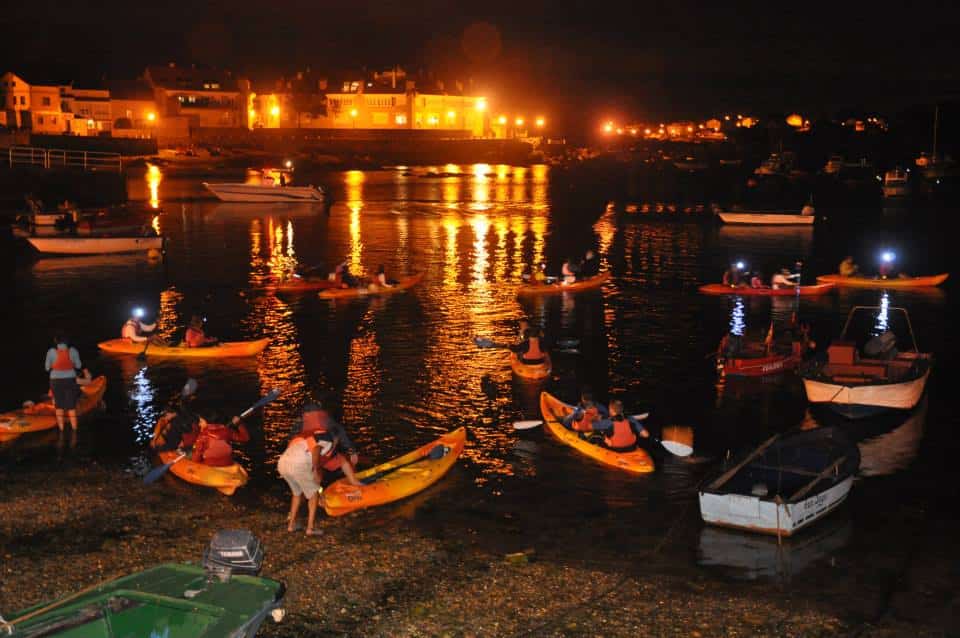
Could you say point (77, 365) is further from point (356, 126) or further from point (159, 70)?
point (356, 126)

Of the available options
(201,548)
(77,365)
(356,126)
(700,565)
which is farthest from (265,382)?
(356,126)

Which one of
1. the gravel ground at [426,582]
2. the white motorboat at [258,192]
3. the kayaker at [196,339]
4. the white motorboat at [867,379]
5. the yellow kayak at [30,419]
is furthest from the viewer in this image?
the white motorboat at [258,192]

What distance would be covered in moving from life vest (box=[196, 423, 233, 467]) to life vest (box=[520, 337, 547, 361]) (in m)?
9.27

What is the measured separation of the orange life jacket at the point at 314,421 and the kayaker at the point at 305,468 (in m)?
0.06

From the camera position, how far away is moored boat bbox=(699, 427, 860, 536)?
14.5 m

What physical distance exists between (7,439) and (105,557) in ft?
21.4

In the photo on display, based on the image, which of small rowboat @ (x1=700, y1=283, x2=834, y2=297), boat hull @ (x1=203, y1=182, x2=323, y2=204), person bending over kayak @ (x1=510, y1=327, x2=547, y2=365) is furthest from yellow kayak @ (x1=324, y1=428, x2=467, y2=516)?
boat hull @ (x1=203, y1=182, x2=323, y2=204)

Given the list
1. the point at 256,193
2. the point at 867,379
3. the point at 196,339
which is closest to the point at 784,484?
the point at 867,379

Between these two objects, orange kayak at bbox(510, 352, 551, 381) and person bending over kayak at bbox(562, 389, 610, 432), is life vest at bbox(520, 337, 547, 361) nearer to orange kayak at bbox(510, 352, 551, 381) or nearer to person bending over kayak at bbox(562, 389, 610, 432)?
orange kayak at bbox(510, 352, 551, 381)

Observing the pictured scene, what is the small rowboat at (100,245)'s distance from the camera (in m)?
46.3

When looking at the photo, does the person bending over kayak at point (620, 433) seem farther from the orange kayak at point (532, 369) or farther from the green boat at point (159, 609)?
the green boat at point (159, 609)

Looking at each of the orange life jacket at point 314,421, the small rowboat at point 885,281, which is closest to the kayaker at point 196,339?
the orange life jacket at point 314,421

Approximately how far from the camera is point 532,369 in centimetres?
2394

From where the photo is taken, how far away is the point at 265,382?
23812 millimetres
